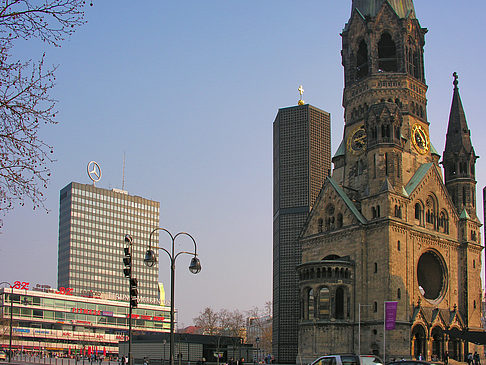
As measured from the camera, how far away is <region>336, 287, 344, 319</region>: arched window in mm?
70750

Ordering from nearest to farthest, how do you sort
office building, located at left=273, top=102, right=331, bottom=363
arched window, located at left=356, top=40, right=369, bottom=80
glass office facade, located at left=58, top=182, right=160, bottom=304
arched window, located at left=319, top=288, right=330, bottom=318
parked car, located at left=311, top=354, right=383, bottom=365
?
parked car, located at left=311, top=354, right=383, bottom=365
arched window, located at left=319, top=288, right=330, bottom=318
arched window, located at left=356, top=40, right=369, bottom=80
office building, located at left=273, top=102, right=331, bottom=363
glass office facade, located at left=58, top=182, right=160, bottom=304

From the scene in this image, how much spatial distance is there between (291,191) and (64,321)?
65740 millimetres

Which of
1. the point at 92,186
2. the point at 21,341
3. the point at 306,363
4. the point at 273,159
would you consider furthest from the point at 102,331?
the point at 306,363

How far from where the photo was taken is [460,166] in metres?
81.5

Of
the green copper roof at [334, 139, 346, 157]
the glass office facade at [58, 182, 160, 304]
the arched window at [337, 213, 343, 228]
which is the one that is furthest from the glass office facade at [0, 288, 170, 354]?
the arched window at [337, 213, 343, 228]

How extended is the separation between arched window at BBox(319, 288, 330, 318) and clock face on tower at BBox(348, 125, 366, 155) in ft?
61.9

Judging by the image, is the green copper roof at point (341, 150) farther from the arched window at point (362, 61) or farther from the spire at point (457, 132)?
the spire at point (457, 132)

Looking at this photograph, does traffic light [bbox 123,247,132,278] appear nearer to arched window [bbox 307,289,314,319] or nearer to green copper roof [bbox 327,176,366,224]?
arched window [bbox 307,289,314,319]

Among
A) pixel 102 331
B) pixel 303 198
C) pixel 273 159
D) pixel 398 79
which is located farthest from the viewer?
pixel 102 331

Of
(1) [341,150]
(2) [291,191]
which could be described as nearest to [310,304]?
(1) [341,150]

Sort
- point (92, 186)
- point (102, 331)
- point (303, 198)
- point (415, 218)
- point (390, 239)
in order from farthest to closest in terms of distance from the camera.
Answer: point (92, 186)
point (102, 331)
point (303, 198)
point (415, 218)
point (390, 239)

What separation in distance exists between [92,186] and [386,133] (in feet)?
435

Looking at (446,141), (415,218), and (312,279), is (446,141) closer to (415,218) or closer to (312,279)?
(415,218)

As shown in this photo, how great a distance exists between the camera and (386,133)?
73.0 meters
